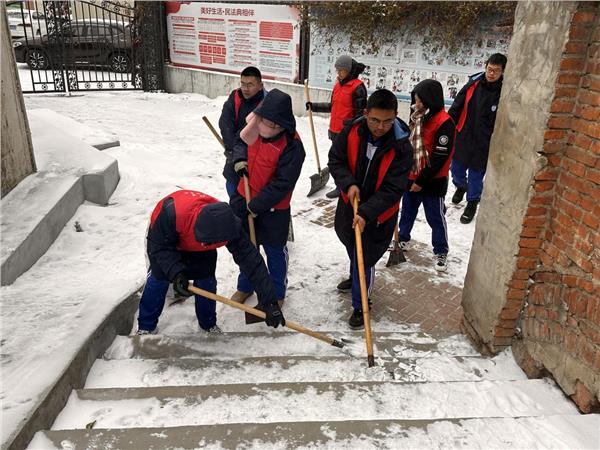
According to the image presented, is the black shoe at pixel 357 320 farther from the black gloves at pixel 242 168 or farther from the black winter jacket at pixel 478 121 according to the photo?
the black winter jacket at pixel 478 121

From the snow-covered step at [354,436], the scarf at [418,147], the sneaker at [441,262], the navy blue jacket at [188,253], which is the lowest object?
the sneaker at [441,262]

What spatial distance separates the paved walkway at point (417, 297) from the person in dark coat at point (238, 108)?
1680mm

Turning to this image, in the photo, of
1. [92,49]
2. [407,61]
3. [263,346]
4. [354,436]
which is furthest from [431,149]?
[92,49]

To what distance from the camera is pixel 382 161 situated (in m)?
3.50

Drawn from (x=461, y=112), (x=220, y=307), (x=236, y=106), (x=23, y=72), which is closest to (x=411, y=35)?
(x=461, y=112)

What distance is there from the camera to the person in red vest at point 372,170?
3379mm

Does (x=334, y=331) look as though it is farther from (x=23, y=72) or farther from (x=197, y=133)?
(x=23, y=72)

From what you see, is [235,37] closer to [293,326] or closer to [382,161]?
[382,161]

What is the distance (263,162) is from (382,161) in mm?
986

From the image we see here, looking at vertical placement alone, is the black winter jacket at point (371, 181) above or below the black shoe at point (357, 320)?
above

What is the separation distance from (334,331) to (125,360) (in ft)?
5.32

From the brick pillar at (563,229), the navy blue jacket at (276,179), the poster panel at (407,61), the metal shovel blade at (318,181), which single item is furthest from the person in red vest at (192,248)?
the poster panel at (407,61)

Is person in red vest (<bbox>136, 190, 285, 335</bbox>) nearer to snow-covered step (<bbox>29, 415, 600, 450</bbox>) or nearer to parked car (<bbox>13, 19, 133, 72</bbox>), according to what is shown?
snow-covered step (<bbox>29, 415, 600, 450</bbox>)

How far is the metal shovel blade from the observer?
6.69m
